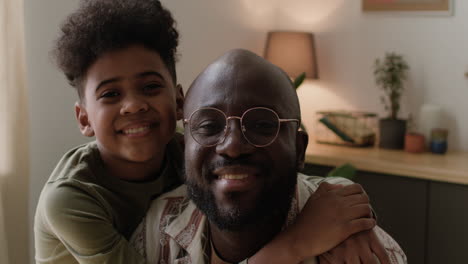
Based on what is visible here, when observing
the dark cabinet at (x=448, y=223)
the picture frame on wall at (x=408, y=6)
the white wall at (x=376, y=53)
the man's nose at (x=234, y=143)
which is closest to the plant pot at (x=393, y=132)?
the white wall at (x=376, y=53)

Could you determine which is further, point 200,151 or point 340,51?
point 340,51

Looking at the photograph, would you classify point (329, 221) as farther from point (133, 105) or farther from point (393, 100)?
point (393, 100)

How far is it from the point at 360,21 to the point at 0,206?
264 cm

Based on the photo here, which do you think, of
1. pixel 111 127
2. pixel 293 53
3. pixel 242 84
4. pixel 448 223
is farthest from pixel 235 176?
pixel 293 53

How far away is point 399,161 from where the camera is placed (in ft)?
9.79

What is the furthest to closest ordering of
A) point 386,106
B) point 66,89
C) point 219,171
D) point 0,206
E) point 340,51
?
point 340,51 → point 386,106 → point 66,89 → point 0,206 → point 219,171

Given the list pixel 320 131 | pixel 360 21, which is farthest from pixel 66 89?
pixel 360 21

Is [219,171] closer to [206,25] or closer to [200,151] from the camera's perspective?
[200,151]

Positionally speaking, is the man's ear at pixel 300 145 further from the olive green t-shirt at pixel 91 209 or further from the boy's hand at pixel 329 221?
the olive green t-shirt at pixel 91 209

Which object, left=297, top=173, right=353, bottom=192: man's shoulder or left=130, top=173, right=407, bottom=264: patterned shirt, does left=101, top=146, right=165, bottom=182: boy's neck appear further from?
left=297, top=173, right=353, bottom=192: man's shoulder

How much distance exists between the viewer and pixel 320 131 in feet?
11.9

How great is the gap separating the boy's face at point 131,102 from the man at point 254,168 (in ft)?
0.57

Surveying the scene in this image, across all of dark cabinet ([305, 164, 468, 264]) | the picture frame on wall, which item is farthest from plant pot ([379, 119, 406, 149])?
the picture frame on wall

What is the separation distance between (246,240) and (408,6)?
2.67 metres
